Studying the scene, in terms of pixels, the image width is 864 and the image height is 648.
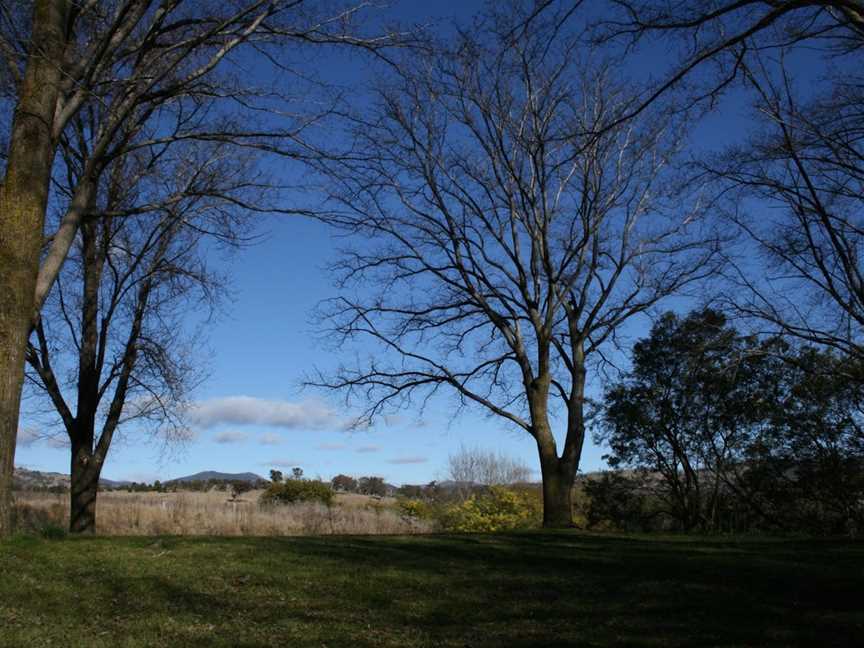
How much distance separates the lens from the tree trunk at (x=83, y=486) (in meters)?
14.6

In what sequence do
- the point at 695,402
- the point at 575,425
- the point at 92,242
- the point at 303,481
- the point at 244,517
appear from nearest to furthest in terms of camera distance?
the point at 92,242
the point at 575,425
the point at 244,517
the point at 695,402
the point at 303,481

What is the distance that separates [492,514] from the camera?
71.0 ft

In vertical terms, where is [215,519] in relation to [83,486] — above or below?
below

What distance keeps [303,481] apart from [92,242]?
53.1ft

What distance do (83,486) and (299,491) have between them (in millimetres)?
14411

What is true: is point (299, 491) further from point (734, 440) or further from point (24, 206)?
point (24, 206)

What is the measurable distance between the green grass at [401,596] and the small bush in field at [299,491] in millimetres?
18776

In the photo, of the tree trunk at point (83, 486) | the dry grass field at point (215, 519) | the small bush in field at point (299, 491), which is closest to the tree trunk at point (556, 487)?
the dry grass field at point (215, 519)

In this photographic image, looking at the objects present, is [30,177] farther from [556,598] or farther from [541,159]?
[541,159]

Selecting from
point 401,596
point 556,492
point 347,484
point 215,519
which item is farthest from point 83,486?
point 347,484

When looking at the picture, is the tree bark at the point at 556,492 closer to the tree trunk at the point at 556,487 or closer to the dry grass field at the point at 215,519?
the tree trunk at the point at 556,487

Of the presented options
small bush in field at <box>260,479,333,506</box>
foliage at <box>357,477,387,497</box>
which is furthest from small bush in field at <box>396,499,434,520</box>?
foliage at <box>357,477,387,497</box>

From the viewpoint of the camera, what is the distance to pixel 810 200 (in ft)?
52.2

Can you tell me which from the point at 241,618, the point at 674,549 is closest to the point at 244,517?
the point at 674,549
